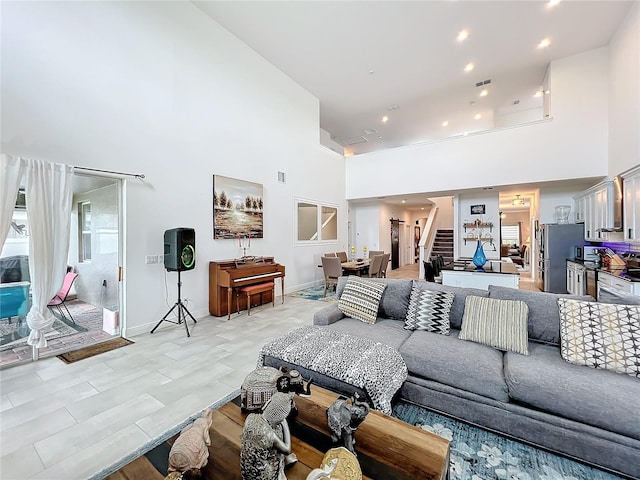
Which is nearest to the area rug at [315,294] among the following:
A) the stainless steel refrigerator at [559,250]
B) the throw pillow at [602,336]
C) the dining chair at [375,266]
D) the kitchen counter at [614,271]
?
the dining chair at [375,266]

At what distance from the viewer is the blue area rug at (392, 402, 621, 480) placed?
5.11 ft

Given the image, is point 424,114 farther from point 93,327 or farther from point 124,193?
point 93,327

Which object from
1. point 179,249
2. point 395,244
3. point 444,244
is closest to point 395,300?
point 179,249

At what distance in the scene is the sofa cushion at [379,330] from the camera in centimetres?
247

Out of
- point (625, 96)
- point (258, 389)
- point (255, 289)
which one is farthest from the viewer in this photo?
point (255, 289)

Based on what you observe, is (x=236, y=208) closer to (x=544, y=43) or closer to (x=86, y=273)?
(x=86, y=273)

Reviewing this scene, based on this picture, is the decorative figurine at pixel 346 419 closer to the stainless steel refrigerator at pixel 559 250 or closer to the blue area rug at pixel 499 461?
the blue area rug at pixel 499 461

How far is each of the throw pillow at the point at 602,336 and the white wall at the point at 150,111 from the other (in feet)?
15.8

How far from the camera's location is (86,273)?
15.2 feet

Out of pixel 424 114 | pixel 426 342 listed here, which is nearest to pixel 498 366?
pixel 426 342

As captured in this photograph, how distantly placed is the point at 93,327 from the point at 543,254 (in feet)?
31.0

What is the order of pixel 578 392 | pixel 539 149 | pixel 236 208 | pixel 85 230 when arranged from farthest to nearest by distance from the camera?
pixel 539 149
pixel 236 208
pixel 85 230
pixel 578 392

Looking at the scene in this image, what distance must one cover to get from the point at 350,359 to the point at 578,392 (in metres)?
1.39

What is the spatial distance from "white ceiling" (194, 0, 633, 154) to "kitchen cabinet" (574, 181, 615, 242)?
9.83 feet
